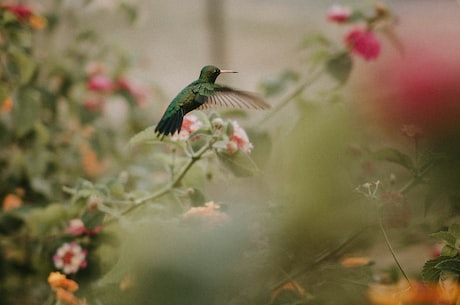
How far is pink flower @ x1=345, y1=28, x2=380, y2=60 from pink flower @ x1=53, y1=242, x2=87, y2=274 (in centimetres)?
42

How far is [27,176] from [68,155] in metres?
0.12

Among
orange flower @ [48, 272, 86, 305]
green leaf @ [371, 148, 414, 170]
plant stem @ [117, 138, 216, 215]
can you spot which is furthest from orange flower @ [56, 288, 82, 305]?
green leaf @ [371, 148, 414, 170]

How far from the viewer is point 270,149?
670 millimetres

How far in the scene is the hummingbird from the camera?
0.50 metres

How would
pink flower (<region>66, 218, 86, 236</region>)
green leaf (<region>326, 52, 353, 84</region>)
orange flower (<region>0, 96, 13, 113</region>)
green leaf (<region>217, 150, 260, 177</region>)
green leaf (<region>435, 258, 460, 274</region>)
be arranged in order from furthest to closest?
1. orange flower (<region>0, 96, 13, 113</region>)
2. green leaf (<region>326, 52, 353, 84</region>)
3. pink flower (<region>66, 218, 86, 236</region>)
4. green leaf (<region>217, 150, 260, 177</region>)
5. green leaf (<region>435, 258, 460, 274</region>)

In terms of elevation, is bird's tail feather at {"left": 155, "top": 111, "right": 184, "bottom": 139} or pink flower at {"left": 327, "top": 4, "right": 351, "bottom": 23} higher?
pink flower at {"left": 327, "top": 4, "right": 351, "bottom": 23}

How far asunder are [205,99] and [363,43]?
38cm

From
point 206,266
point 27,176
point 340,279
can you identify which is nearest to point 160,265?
point 206,266

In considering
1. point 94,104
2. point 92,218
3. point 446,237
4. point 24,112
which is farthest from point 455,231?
point 94,104

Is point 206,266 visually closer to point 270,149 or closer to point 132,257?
point 132,257

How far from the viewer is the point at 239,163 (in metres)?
0.59

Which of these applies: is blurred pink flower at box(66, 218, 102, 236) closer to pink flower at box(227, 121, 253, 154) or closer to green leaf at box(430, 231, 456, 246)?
pink flower at box(227, 121, 253, 154)

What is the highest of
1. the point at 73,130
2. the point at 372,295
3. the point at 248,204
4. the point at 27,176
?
the point at 73,130

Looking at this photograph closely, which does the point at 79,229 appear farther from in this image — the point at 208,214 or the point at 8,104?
the point at 8,104
